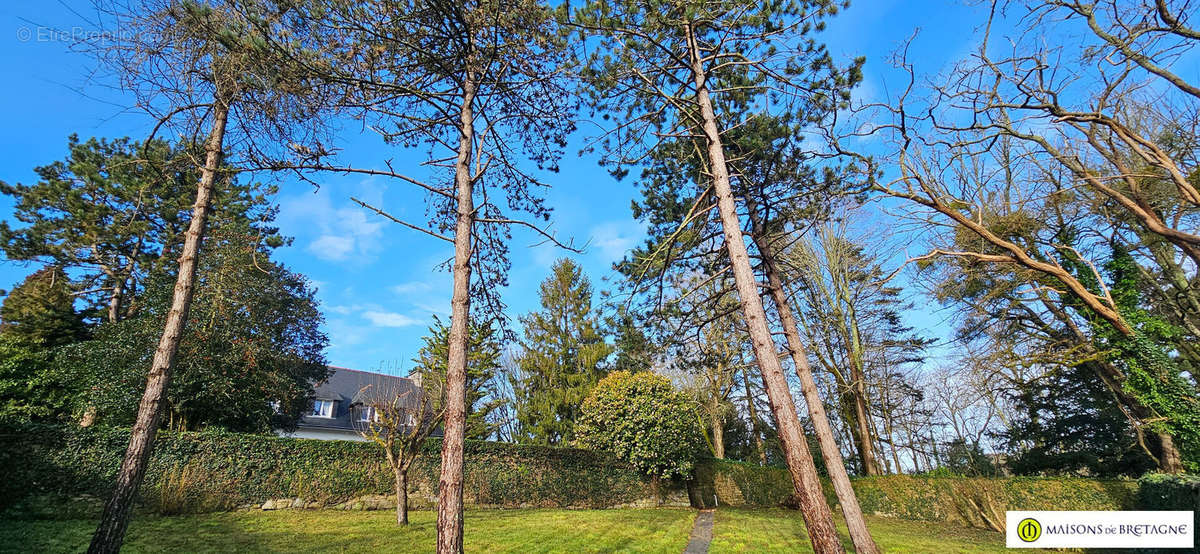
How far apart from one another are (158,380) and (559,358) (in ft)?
48.2

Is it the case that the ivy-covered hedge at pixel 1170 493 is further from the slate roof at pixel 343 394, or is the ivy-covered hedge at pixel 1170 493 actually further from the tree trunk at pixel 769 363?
the slate roof at pixel 343 394

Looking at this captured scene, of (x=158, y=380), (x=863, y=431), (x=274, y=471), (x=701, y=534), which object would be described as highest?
(x=158, y=380)

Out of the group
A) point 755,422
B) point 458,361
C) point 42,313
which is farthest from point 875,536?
point 42,313

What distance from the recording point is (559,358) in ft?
63.8

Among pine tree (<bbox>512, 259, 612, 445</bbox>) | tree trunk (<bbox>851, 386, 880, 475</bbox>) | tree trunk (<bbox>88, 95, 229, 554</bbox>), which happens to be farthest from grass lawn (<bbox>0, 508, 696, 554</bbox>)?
pine tree (<bbox>512, 259, 612, 445</bbox>)

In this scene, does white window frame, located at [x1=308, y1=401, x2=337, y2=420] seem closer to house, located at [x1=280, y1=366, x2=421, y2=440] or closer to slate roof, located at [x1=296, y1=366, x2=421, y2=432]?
house, located at [x1=280, y1=366, x2=421, y2=440]

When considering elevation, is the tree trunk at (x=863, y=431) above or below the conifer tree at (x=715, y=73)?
below

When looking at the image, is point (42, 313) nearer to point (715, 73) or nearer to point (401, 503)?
Answer: point (401, 503)

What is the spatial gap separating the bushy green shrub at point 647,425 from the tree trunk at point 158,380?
10.2 meters

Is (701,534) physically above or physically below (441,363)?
below

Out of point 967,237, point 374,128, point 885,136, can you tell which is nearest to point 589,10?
point 374,128

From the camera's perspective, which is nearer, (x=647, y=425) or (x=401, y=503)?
(x=401, y=503)

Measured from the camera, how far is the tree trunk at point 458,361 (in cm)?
397

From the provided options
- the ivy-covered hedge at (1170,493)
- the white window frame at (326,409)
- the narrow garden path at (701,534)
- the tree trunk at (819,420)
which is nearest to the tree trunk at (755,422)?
the narrow garden path at (701,534)
